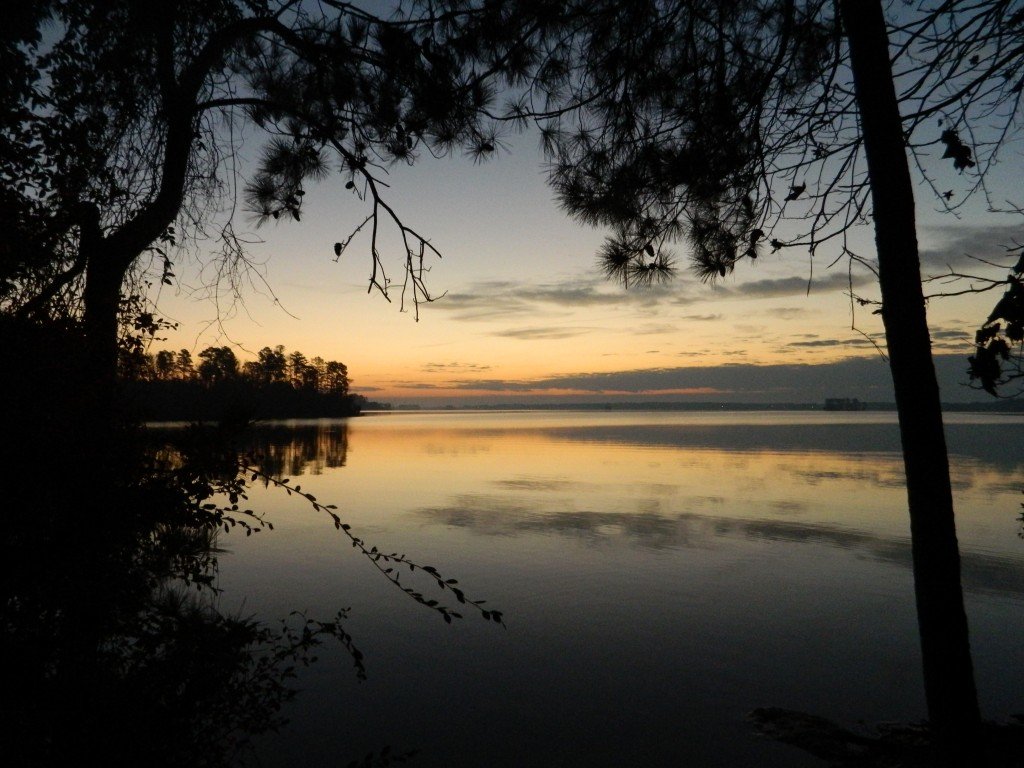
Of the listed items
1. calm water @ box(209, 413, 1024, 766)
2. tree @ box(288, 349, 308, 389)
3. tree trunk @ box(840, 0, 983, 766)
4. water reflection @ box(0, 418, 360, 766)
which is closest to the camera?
water reflection @ box(0, 418, 360, 766)

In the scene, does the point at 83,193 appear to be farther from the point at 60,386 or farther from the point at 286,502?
the point at 286,502

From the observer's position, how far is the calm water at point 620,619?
5258 mm

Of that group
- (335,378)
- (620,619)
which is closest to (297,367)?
(335,378)

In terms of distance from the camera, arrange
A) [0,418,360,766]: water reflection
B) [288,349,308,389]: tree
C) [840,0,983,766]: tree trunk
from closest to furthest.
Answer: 1. [0,418,360,766]: water reflection
2. [840,0,983,766]: tree trunk
3. [288,349,308,389]: tree

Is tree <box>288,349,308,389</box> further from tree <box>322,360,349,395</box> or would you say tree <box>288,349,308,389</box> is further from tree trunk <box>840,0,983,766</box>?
tree trunk <box>840,0,983,766</box>

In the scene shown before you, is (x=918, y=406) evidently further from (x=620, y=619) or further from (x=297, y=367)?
(x=297, y=367)

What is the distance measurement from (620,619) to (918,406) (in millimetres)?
5175

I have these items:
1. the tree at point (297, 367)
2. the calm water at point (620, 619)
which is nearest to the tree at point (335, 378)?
the tree at point (297, 367)

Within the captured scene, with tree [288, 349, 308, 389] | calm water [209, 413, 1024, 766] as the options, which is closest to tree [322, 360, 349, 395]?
tree [288, 349, 308, 389]

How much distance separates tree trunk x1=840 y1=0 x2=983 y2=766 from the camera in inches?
137

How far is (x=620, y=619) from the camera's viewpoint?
7801 mm

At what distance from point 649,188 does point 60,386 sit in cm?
443

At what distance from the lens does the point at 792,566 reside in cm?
1021

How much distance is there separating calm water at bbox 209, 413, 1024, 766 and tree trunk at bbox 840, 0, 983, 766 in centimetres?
164
